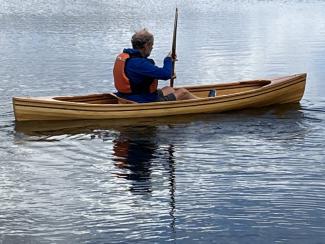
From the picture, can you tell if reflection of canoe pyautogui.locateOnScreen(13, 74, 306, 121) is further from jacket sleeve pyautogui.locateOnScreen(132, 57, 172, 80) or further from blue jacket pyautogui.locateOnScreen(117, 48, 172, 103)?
jacket sleeve pyautogui.locateOnScreen(132, 57, 172, 80)

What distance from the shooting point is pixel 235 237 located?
5.68 meters

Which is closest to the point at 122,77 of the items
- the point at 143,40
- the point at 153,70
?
the point at 153,70

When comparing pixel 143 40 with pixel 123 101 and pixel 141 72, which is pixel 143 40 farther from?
pixel 123 101

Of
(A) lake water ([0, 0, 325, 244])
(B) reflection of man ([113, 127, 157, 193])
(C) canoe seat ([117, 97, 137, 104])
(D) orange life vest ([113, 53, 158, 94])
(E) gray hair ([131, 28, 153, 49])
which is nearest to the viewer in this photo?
(A) lake water ([0, 0, 325, 244])

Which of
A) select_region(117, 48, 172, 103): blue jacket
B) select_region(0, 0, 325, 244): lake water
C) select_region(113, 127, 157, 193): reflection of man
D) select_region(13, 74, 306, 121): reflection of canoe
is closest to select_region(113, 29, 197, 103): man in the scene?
select_region(117, 48, 172, 103): blue jacket

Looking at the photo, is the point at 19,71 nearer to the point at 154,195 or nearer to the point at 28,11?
→ the point at 154,195

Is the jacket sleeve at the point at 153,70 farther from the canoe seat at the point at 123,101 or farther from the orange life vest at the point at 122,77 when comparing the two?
the canoe seat at the point at 123,101

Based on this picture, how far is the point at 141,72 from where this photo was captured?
9.90 meters

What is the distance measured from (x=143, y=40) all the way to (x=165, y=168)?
8.81 feet

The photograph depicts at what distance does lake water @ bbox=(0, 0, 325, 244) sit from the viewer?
588 cm

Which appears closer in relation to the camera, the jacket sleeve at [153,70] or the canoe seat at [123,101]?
the jacket sleeve at [153,70]

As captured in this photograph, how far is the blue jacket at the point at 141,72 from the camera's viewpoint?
9.79 metres

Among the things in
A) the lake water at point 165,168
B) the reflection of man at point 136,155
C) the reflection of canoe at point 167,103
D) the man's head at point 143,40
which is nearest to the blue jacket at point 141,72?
the man's head at point 143,40

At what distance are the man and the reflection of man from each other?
0.78 metres
